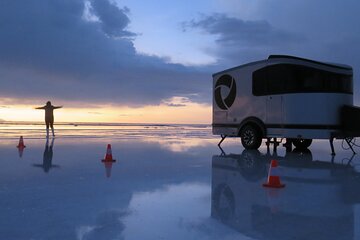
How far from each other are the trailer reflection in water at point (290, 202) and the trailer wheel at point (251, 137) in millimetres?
4125

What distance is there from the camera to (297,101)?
503 inches

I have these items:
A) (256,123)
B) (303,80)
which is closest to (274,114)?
(256,123)

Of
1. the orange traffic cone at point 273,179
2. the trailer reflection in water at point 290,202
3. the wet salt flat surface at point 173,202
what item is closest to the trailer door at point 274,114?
the wet salt flat surface at point 173,202

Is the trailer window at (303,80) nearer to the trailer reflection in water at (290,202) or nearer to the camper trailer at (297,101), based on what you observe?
the camper trailer at (297,101)

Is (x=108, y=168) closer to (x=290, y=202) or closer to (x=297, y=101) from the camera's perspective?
(x=290, y=202)

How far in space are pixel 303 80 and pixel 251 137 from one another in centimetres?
276

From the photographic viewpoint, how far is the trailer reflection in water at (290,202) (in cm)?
441

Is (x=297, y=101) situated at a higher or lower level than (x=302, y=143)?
higher

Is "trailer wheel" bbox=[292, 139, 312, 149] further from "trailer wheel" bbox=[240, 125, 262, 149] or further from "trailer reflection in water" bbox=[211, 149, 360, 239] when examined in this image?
"trailer reflection in water" bbox=[211, 149, 360, 239]

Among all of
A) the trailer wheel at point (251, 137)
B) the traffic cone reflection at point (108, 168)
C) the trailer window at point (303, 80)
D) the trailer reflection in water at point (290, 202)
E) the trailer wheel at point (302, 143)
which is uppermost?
the trailer window at point (303, 80)

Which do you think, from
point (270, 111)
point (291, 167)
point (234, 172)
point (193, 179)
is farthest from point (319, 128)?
point (193, 179)

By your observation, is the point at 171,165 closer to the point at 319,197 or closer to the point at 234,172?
the point at 234,172

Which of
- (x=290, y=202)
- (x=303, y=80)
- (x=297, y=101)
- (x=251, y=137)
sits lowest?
(x=290, y=202)

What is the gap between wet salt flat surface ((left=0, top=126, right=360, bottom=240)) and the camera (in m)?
4.30
